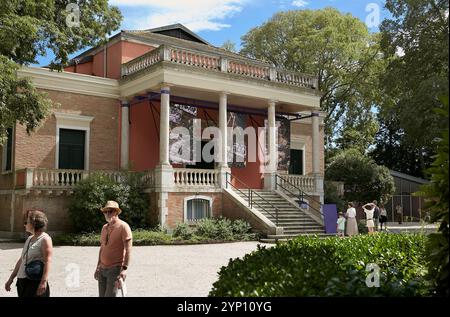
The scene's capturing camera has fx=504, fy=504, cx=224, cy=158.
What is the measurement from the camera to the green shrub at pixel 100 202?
768 inches

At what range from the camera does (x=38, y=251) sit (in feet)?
21.1

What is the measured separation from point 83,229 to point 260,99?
1060cm

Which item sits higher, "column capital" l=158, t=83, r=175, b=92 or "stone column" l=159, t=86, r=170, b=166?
"column capital" l=158, t=83, r=175, b=92

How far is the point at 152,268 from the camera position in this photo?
479 inches

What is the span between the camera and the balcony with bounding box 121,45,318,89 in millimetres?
22172

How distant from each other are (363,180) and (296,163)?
4999 millimetres

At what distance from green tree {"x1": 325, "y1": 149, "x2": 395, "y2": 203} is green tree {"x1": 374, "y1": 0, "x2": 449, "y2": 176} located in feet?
19.7

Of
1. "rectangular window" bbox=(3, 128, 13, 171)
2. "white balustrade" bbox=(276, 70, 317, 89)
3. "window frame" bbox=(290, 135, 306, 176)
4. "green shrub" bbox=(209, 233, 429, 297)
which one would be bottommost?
"green shrub" bbox=(209, 233, 429, 297)

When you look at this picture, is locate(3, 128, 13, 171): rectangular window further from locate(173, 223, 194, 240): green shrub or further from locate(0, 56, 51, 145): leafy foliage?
locate(173, 223, 194, 240): green shrub

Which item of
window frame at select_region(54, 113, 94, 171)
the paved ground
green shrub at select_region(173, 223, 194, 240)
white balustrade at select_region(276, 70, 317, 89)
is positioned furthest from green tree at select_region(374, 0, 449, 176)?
window frame at select_region(54, 113, 94, 171)

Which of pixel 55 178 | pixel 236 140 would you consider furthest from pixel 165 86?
pixel 236 140

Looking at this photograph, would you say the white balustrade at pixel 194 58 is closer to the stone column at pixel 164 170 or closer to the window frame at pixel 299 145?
the stone column at pixel 164 170

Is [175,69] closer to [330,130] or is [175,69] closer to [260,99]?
[260,99]
